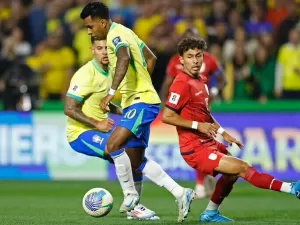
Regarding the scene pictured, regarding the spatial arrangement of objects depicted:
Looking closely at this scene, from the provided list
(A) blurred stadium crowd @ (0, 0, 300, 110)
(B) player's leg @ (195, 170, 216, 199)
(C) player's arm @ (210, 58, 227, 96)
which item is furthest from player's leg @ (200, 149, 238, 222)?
(A) blurred stadium crowd @ (0, 0, 300, 110)

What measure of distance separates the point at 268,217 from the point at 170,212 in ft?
4.68

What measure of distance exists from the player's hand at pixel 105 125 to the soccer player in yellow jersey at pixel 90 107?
5.4 inches

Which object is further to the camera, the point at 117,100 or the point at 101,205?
the point at 117,100

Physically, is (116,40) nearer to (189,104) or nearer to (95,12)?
(95,12)

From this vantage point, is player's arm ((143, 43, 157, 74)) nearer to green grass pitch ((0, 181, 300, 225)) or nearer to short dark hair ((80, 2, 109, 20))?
short dark hair ((80, 2, 109, 20))

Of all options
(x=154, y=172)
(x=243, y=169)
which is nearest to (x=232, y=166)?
(x=243, y=169)

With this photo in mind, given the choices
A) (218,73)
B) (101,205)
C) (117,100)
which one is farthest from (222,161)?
(117,100)

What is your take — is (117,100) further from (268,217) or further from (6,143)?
(268,217)

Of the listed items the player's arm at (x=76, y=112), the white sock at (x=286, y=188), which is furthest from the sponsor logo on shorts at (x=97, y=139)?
the white sock at (x=286, y=188)

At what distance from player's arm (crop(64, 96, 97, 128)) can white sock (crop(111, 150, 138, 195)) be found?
40.9 inches

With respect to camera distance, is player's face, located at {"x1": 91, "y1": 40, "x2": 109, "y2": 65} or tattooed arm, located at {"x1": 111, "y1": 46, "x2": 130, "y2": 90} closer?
tattooed arm, located at {"x1": 111, "y1": 46, "x2": 130, "y2": 90}

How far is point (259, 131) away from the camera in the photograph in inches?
643

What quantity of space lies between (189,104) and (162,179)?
0.91 metres

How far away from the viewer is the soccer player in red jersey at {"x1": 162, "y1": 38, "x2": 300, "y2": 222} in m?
8.95
